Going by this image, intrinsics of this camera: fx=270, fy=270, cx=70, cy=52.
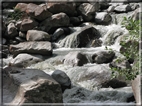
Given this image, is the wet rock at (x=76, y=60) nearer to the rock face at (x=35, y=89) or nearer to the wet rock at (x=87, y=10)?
the rock face at (x=35, y=89)

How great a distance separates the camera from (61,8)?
1135 cm

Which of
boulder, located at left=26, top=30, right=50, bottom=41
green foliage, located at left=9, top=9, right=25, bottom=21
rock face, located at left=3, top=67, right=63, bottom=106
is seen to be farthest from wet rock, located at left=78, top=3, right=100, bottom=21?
rock face, located at left=3, top=67, right=63, bottom=106

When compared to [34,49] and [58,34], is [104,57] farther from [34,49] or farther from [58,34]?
[58,34]

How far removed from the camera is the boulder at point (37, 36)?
31.9 ft

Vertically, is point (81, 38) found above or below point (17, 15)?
below

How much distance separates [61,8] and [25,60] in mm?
4124

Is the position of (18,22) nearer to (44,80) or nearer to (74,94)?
(74,94)

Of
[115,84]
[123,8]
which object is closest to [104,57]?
[115,84]

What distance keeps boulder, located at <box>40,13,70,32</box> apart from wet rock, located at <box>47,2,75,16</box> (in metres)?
0.63

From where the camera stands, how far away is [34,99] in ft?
11.6

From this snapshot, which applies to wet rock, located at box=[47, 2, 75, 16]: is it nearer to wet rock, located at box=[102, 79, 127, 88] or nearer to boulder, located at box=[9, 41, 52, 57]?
boulder, located at box=[9, 41, 52, 57]

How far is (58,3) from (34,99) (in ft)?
27.3

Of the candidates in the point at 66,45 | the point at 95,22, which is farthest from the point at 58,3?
the point at 66,45

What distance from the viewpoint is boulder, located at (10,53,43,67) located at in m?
7.81
